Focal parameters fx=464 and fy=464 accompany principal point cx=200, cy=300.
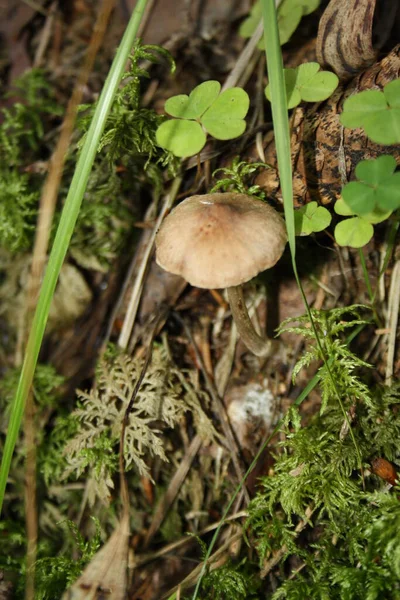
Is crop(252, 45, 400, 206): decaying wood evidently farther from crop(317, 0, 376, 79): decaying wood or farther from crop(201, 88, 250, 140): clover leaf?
crop(201, 88, 250, 140): clover leaf

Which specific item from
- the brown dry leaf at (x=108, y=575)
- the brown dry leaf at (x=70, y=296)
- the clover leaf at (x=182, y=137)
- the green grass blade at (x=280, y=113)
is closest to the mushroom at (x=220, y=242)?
the green grass blade at (x=280, y=113)

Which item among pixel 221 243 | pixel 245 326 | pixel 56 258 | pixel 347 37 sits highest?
pixel 347 37

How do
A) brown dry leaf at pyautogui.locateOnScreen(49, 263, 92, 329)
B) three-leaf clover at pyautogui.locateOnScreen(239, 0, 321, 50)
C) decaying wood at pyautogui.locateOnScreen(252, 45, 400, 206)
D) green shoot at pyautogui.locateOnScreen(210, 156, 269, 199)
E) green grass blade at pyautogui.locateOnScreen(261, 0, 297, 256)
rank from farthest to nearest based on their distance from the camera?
brown dry leaf at pyautogui.locateOnScreen(49, 263, 92, 329) < three-leaf clover at pyautogui.locateOnScreen(239, 0, 321, 50) < green shoot at pyautogui.locateOnScreen(210, 156, 269, 199) < decaying wood at pyautogui.locateOnScreen(252, 45, 400, 206) < green grass blade at pyautogui.locateOnScreen(261, 0, 297, 256)

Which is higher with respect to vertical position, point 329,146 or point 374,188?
point 329,146

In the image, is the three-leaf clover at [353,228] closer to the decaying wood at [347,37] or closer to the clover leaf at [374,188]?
the clover leaf at [374,188]

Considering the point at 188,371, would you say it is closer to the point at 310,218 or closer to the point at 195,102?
the point at 310,218

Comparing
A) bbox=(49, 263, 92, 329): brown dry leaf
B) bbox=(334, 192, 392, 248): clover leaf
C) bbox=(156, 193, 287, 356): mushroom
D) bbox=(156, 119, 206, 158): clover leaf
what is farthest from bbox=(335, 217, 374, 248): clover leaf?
bbox=(49, 263, 92, 329): brown dry leaf

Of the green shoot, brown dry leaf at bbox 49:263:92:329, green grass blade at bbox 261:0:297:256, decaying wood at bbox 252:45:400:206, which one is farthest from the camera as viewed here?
brown dry leaf at bbox 49:263:92:329

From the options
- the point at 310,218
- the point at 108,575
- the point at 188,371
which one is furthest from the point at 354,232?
the point at 108,575
